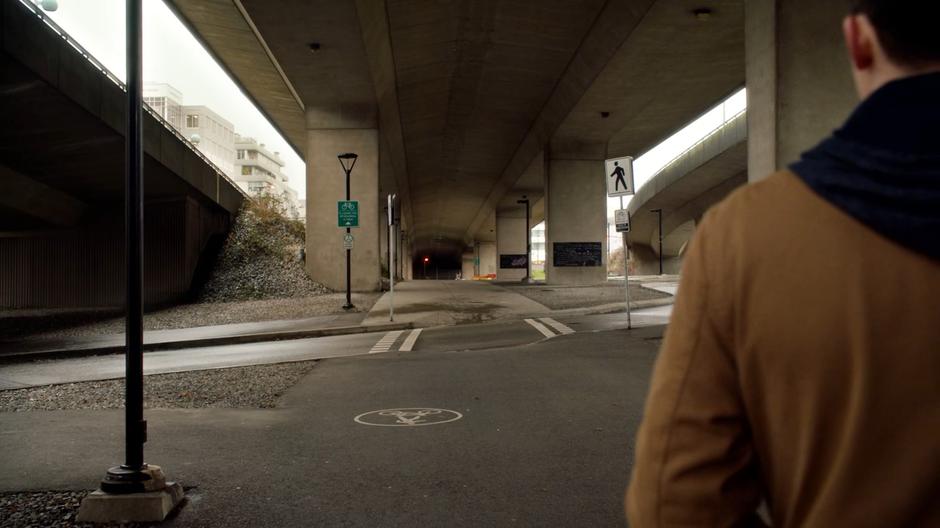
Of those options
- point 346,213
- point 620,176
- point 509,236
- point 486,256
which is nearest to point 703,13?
point 620,176

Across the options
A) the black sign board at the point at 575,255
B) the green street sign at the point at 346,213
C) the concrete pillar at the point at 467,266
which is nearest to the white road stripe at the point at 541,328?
the green street sign at the point at 346,213

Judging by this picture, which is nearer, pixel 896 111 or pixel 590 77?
pixel 896 111

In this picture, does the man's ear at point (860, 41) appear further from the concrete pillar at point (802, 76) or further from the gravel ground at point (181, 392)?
the concrete pillar at point (802, 76)

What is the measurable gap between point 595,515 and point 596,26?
19.4 m

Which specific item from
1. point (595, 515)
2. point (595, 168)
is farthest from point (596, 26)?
point (595, 515)

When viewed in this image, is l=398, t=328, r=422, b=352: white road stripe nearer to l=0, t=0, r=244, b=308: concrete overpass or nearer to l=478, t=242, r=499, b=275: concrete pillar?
l=0, t=0, r=244, b=308: concrete overpass

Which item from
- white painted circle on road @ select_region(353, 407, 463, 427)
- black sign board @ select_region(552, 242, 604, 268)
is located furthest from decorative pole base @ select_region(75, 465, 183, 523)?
black sign board @ select_region(552, 242, 604, 268)

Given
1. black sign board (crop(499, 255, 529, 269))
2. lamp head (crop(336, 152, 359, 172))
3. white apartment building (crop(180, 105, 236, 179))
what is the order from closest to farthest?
1. lamp head (crop(336, 152, 359, 172))
2. black sign board (crop(499, 255, 529, 269))
3. white apartment building (crop(180, 105, 236, 179))

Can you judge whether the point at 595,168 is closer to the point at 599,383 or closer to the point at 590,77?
the point at 590,77

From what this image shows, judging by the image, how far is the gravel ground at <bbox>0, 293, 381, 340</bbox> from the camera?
17922 millimetres

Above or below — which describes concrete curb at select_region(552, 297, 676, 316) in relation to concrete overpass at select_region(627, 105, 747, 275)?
below

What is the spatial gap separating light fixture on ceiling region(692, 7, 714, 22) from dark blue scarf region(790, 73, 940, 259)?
64.6ft

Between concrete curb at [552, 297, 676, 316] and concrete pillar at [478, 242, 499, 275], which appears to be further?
concrete pillar at [478, 242, 499, 275]

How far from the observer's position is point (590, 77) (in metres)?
24.5
